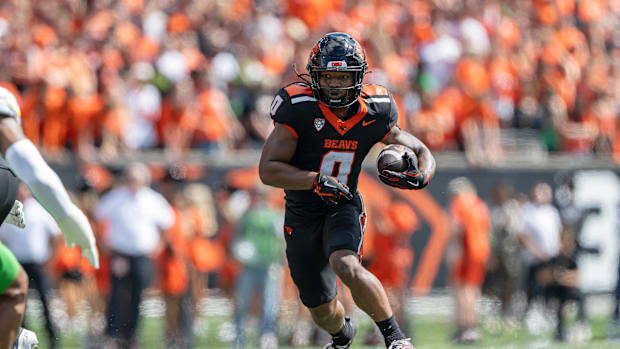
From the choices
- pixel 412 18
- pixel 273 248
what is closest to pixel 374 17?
pixel 412 18

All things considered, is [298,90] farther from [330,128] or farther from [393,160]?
[393,160]

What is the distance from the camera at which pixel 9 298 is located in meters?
4.70

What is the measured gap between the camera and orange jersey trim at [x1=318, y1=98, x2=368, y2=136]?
5797 millimetres

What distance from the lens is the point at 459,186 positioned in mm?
11516

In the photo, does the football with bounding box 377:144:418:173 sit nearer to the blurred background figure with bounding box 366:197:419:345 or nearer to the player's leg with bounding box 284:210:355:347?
the player's leg with bounding box 284:210:355:347

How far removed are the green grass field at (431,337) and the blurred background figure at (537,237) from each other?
0.59m

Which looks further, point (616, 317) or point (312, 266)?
point (616, 317)

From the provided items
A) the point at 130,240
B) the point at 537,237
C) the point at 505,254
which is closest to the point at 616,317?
the point at 537,237

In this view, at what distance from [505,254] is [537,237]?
0.41 m

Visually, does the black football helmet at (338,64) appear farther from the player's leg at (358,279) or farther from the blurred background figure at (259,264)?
the blurred background figure at (259,264)

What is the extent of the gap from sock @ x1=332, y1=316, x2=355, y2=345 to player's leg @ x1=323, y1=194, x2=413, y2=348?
2.24 feet

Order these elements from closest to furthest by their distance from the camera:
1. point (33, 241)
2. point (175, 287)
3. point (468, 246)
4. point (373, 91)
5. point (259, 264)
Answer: point (373, 91)
point (33, 241)
point (175, 287)
point (259, 264)
point (468, 246)

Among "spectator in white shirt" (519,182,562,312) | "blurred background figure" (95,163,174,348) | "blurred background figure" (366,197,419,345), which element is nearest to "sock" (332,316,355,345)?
"blurred background figure" (95,163,174,348)

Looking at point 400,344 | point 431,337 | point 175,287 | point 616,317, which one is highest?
point 400,344
